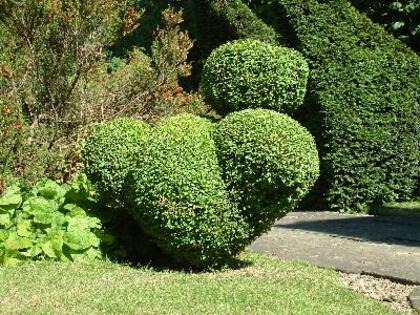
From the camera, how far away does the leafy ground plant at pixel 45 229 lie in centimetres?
730

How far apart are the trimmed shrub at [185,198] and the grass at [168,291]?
1.02 feet

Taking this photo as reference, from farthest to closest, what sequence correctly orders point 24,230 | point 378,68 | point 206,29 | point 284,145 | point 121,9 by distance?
point 206,29 < point 378,68 < point 121,9 < point 24,230 < point 284,145

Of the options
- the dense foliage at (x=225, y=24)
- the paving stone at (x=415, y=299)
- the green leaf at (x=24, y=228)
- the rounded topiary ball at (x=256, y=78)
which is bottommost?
the paving stone at (x=415, y=299)

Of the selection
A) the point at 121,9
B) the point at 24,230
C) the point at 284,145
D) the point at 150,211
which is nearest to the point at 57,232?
the point at 24,230

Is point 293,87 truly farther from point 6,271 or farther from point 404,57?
point 404,57

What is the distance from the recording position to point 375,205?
12.6 metres

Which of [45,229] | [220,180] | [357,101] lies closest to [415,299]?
[220,180]

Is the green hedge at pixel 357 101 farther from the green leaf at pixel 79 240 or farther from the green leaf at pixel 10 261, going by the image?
the green leaf at pixel 10 261

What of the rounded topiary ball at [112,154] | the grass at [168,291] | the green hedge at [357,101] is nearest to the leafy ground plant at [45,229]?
the grass at [168,291]

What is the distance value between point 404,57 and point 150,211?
22.9 ft

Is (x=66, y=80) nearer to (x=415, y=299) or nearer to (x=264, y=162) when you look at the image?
(x=264, y=162)

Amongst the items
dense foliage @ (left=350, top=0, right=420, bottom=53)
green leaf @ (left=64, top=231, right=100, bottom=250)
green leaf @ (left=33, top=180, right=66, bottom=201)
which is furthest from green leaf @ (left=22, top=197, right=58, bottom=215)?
dense foliage @ (left=350, top=0, right=420, bottom=53)

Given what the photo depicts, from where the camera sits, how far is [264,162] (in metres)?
6.74

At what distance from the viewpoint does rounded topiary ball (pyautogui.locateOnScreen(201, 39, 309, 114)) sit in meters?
7.53
